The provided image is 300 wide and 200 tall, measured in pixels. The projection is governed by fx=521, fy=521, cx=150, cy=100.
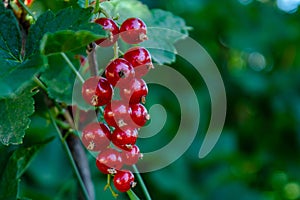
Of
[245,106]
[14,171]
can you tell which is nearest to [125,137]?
[14,171]

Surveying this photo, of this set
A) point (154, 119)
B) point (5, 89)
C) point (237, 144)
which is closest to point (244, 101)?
point (237, 144)

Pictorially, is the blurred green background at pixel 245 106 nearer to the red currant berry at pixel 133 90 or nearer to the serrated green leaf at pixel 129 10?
the serrated green leaf at pixel 129 10

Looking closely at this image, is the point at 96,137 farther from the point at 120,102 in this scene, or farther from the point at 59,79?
the point at 59,79

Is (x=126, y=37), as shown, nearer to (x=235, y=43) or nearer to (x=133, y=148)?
(x=133, y=148)

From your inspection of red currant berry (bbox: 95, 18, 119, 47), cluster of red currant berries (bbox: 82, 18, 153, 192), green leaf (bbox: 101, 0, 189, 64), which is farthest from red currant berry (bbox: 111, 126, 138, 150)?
green leaf (bbox: 101, 0, 189, 64)

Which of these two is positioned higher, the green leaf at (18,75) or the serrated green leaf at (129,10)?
the serrated green leaf at (129,10)

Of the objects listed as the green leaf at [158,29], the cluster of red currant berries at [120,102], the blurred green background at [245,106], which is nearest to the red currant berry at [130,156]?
the cluster of red currant berries at [120,102]
